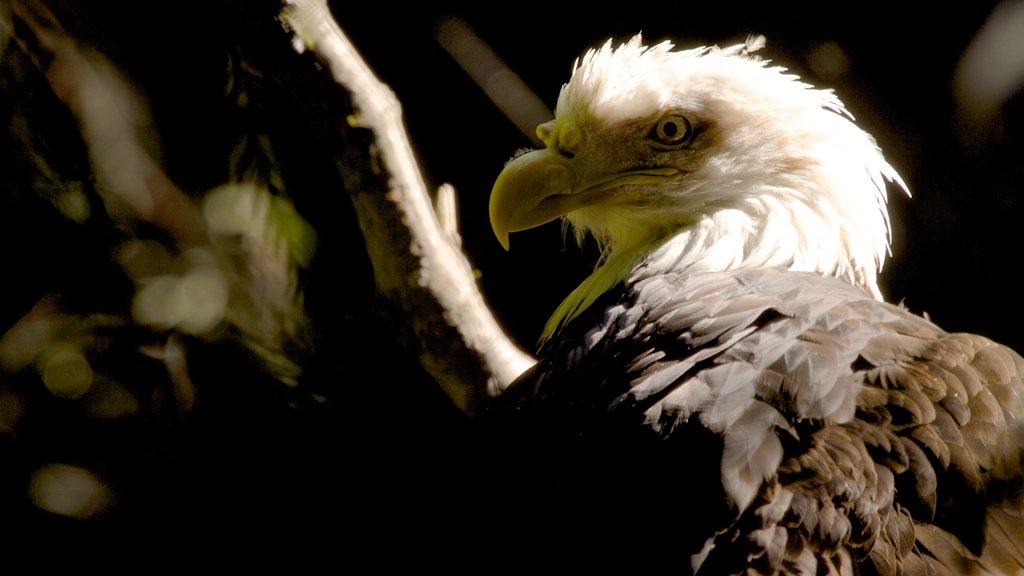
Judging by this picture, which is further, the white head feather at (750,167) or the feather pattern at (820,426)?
the white head feather at (750,167)

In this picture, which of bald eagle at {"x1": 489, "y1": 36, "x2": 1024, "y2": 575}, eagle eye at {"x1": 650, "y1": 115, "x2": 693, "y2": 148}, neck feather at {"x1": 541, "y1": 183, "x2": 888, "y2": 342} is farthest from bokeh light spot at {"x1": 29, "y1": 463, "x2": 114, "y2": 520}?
eagle eye at {"x1": 650, "y1": 115, "x2": 693, "y2": 148}

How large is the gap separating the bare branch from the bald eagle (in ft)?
0.79

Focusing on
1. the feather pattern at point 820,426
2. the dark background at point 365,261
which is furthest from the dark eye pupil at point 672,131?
the dark background at point 365,261

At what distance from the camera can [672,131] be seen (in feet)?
7.32

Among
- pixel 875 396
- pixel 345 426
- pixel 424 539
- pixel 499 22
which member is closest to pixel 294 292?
pixel 345 426

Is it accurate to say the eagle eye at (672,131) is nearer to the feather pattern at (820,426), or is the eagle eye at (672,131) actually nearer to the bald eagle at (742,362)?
the bald eagle at (742,362)

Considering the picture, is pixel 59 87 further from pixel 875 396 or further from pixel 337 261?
pixel 875 396

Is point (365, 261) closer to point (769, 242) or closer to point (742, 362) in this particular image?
point (769, 242)

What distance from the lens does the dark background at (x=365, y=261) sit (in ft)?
7.86

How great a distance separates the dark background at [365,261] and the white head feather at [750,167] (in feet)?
2.50

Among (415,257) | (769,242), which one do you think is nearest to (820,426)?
(769,242)

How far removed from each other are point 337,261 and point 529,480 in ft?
4.43

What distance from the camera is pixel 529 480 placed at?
1850 millimetres

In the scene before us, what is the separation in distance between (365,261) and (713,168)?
129cm
